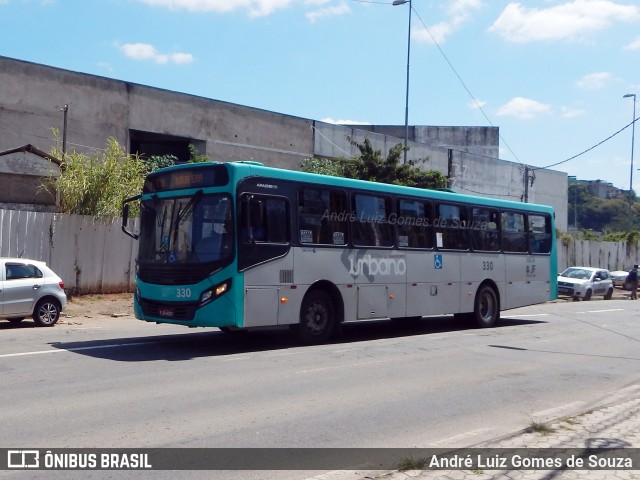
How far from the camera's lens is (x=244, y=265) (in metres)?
13.2

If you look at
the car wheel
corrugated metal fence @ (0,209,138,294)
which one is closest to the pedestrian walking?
corrugated metal fence @ (0,209,138,294)

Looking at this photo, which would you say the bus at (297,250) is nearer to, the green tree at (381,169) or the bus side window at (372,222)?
the bus side window at (372,222)

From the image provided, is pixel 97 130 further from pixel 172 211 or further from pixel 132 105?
pixel 172 211

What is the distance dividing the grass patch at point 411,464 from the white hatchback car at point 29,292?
40.9 feet

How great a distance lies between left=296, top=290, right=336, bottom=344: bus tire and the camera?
14680mm

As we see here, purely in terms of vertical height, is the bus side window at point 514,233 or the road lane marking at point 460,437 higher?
the bus side window at point 514,233

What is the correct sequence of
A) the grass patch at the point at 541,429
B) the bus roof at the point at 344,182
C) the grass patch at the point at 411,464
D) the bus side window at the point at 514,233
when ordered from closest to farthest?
the grass patch at the point at 411,464 → the grass patch at the point at 541,429 → the bus roof at the point at 344,182 → the bus side window at the point at 514,233

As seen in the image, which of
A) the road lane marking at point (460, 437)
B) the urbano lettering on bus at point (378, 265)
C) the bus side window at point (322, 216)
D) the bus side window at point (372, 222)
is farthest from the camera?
the bus side window at point (372, 222)

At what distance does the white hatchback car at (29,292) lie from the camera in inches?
663

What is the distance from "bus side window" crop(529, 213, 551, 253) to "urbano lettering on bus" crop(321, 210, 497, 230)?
6.36ft

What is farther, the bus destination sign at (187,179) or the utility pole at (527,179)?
the utility pole at (527,179)

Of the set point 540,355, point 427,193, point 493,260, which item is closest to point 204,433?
point 540,355

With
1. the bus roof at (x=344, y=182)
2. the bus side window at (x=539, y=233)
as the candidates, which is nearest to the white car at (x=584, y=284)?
the bus side window at (x=539, y=233)

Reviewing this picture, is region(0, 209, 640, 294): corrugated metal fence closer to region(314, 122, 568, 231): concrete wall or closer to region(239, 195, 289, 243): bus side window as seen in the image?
region(239, 195, 289, 243): bus side window
